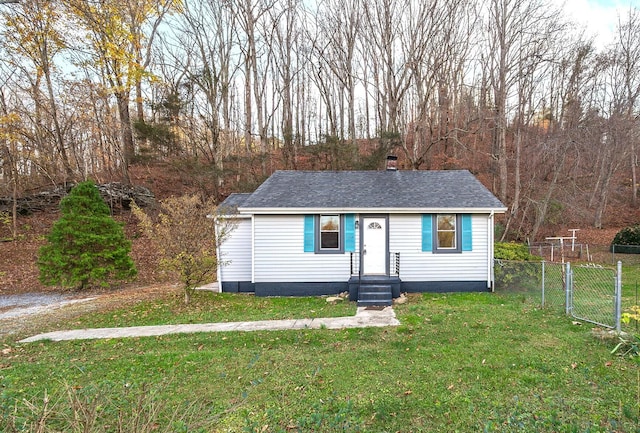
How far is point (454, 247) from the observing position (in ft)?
32.2

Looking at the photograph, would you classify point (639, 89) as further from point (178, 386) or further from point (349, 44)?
point (178, 386)

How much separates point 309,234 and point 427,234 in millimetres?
3523

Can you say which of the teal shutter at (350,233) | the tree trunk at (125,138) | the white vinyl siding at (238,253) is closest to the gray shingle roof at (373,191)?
the teal shutter at (350,233)

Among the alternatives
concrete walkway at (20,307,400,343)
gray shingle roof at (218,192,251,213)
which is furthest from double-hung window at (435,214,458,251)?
gray shingle roof at (218,192,251,213)

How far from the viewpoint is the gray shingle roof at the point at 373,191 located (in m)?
9.73

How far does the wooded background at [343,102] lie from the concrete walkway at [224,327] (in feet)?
35.2

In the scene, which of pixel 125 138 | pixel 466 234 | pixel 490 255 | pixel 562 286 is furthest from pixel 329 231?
pixel 125 138

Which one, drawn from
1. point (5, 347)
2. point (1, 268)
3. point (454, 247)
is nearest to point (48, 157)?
point (1, 268)

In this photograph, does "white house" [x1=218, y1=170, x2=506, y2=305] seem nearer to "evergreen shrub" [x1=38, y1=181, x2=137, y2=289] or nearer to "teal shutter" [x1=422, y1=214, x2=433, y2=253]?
"teal shutter" [x1=422, y1=214, x2=433, y2=253]

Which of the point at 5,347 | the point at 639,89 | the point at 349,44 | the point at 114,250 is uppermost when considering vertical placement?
the point at 349,44

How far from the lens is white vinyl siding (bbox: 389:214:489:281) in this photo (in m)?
9.79

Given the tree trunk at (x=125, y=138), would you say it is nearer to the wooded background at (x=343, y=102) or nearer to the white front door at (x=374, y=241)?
the wooded background at (x=343, y=102)

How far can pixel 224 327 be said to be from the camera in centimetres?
679

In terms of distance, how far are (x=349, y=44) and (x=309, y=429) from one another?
21338mm
